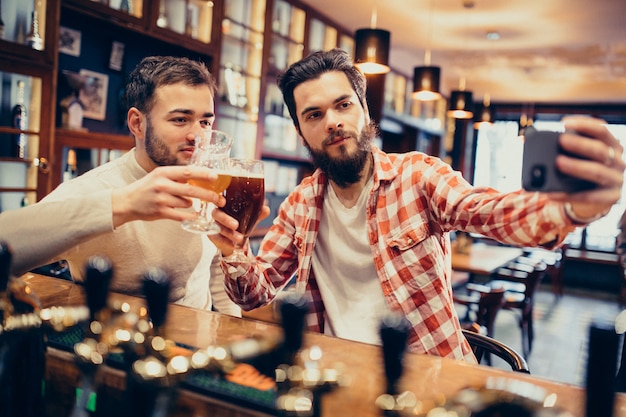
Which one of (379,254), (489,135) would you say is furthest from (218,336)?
(489,135)

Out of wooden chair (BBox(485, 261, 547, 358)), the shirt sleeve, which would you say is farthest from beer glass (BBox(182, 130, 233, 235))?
wooden chair (BBox(485, 261, 547, 358))

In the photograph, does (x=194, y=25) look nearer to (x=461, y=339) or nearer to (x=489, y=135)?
(x=461, y=339)

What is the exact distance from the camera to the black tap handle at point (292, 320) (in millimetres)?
588

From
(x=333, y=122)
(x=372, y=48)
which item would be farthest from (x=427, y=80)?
(x=333, y=122)

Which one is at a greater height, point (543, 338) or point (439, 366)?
point (439, 366)

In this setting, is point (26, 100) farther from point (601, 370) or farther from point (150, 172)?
point (601, 370)

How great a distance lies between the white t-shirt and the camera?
62.5 inches

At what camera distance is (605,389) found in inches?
20.4

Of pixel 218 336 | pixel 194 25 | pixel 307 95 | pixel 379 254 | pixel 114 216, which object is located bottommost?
pixel 218 336

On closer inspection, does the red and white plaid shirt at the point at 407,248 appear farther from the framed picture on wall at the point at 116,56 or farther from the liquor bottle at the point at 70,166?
the framed picture on wall at the point at 116,56

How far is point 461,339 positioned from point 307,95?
2.94ft

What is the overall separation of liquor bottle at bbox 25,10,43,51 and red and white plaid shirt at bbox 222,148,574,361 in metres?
2.08

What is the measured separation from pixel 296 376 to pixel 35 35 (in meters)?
3.03

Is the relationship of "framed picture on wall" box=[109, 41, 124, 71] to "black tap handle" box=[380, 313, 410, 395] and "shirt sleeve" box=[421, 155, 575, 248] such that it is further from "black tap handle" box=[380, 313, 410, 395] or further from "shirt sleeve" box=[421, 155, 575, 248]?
"black tap handle" box=[380, 313, 410, 395]
